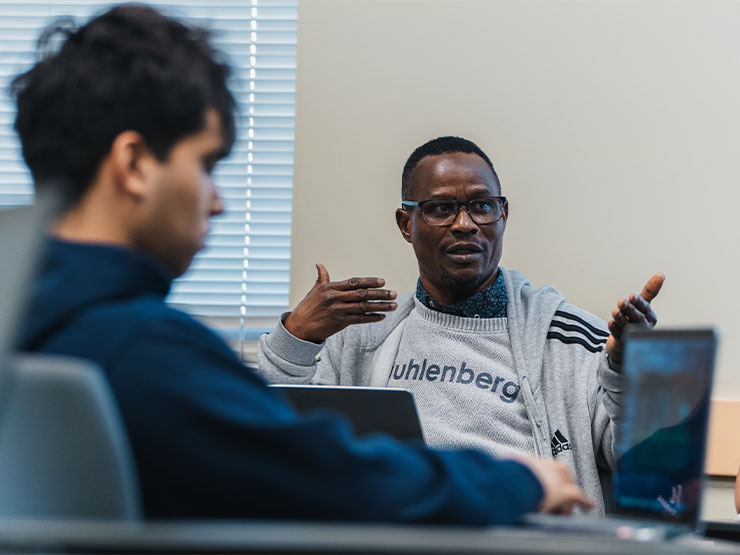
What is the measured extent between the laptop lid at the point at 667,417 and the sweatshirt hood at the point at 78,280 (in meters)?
0.52

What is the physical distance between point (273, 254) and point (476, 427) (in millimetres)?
857

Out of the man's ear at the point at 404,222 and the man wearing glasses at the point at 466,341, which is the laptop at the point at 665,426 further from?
the man's ear at the point at 404,222

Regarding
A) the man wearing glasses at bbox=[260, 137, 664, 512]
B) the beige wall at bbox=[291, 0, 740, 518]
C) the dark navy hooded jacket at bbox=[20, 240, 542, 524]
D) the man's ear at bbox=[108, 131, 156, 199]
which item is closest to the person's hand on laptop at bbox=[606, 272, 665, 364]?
the man wearing glasses at bbox=[260, 137, 664, 512]

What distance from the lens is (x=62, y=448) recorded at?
0.62 m

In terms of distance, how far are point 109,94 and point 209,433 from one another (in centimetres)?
35

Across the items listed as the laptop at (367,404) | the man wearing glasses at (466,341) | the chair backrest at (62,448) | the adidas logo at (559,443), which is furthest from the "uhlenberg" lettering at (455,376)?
the chair backrest at (62,448)

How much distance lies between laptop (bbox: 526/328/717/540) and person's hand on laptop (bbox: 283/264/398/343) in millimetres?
1001

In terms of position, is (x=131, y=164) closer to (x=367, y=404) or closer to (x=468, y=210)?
(x=367, y=404)

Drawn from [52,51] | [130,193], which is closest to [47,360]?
[130,193]

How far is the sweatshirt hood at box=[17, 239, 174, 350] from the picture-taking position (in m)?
0.72

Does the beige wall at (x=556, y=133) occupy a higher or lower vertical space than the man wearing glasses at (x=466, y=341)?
higher

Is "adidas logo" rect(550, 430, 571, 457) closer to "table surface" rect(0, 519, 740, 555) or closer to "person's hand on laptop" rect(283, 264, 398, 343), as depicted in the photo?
"person's hand on laptop" rect(283, 264, 398, 343)

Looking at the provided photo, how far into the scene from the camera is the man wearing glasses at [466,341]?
191 cm

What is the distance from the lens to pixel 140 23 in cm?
84
